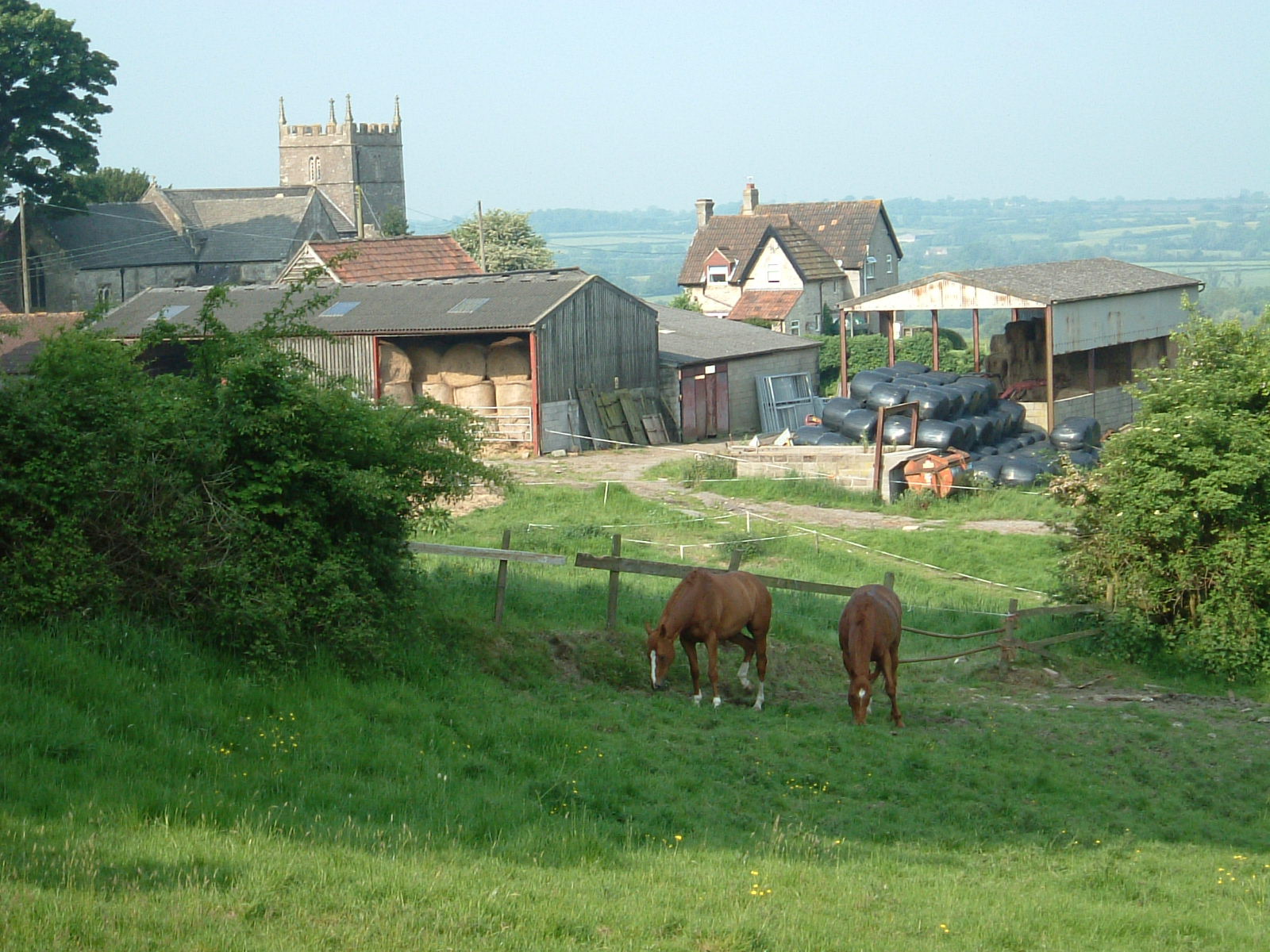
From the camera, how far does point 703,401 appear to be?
41812mm

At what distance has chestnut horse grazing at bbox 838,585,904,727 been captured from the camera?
499 inches

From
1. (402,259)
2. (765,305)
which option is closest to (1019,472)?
(402,259)

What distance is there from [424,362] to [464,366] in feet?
4.05

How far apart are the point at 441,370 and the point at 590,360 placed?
4.27 m

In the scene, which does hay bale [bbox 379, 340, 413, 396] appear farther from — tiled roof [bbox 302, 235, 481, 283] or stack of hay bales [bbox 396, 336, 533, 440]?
tiled roof [bbox 302, 235, 481, 283]

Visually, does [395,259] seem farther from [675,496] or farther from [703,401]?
[675,496]

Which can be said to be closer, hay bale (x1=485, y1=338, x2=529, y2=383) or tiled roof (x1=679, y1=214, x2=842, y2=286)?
hay bale (x1=485, y1=338, x2=529, y2=383)

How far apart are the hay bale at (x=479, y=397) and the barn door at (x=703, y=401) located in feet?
22.6

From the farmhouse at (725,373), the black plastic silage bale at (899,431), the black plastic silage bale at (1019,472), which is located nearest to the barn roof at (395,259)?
the farmhouse at (725,373)

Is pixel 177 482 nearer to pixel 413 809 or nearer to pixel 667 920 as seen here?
pixel 413 809

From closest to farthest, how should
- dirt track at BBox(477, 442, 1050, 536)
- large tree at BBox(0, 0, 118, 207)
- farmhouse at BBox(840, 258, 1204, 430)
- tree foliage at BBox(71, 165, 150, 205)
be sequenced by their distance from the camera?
dirt track at BBox(477, 442, 1050, 536)
farmhouse at BBox(840, 258, 1204, 430)
large tree at BBox(0, 0, 118, 207)
tree foliage at BBox(71, 165, 150, 205)

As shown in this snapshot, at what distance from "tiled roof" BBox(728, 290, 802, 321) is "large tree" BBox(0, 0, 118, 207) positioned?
32.4 metres

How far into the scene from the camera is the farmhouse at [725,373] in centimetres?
4091

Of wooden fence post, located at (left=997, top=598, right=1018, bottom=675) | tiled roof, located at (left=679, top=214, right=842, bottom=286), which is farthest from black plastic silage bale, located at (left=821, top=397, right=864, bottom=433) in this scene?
tiled roof, located at (left=679, top=214, right=842, bottom=286)
